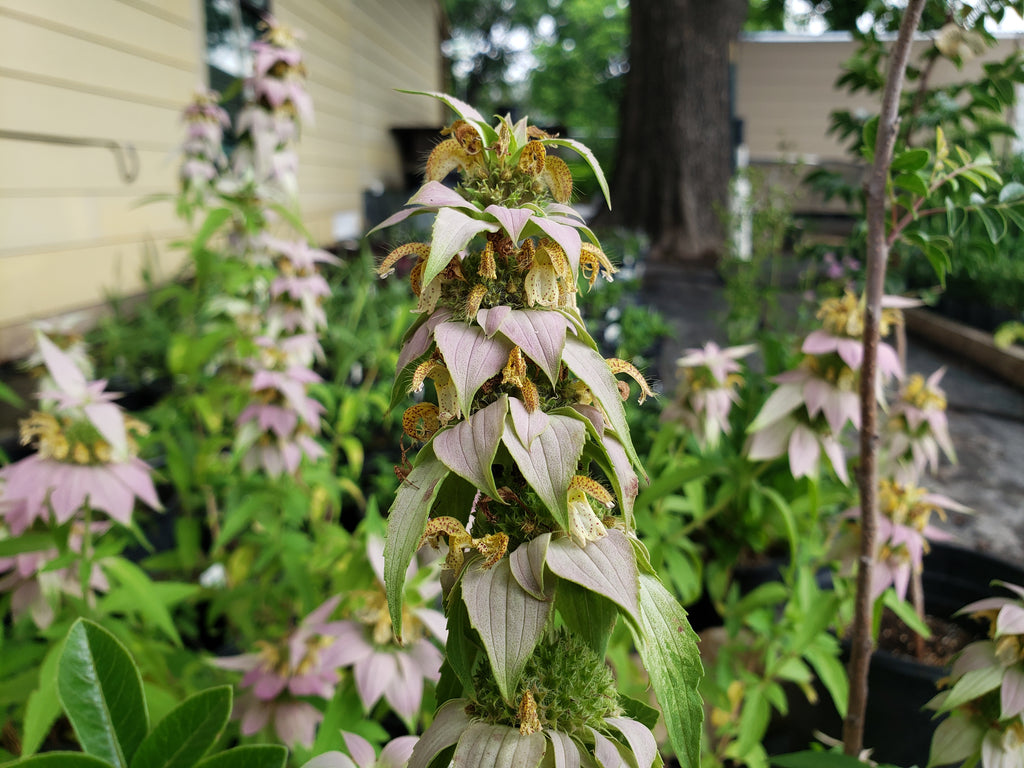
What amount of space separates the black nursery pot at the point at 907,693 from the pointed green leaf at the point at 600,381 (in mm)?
1045

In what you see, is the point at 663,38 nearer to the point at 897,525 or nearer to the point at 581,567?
the point at 897,525

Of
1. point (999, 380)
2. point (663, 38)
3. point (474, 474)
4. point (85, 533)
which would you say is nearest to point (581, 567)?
point (474, 474)

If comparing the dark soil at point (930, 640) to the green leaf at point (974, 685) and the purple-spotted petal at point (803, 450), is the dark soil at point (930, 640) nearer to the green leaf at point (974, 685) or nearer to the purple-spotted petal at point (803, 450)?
the purple-spotted petal at point (803, 450)

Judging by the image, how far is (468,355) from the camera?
0.49 m

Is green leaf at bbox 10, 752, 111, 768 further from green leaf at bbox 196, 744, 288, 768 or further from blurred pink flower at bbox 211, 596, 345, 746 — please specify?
blurred pink flower at bbox 211, 596, 345, 746

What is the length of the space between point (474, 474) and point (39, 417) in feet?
3.15

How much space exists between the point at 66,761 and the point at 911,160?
3.16ft

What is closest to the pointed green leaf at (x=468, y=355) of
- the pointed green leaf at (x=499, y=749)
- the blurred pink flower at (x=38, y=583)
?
the pointed green leaf at (x=499, y=749)

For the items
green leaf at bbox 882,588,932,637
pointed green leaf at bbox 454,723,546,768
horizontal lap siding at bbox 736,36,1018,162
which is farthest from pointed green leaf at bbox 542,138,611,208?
horizontal lap siding at bbox 736,36,1018,162

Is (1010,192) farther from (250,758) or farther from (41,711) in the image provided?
(41,711)

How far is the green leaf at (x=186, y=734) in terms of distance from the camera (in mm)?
499

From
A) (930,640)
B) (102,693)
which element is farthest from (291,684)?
(930,640)

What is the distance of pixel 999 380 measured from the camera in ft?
14.8

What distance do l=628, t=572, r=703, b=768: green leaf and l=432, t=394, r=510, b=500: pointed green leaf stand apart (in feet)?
0.45
